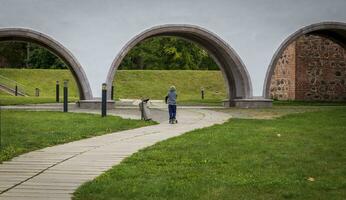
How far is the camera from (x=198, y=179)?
271 inches

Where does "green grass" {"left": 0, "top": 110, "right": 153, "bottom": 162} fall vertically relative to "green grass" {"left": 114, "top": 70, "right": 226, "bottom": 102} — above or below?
below

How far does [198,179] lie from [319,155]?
9.06 ft

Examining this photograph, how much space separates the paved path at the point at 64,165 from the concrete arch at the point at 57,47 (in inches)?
476

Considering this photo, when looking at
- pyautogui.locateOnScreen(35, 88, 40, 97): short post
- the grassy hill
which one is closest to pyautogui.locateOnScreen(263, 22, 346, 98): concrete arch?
the grassy hill

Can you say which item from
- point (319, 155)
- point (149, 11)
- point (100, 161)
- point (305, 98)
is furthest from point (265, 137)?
point (305, 98)

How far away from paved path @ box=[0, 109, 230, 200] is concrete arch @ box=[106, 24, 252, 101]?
1239 centimetres

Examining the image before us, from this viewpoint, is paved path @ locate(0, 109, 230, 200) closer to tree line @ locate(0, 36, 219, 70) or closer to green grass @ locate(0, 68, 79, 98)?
green grass @ locate(0, 68, 79, 98)

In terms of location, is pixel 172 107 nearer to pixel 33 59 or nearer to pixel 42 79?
pixel 42 79

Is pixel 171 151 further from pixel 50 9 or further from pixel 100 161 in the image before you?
pixel 50 9

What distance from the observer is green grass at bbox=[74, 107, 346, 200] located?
6117 millimetres

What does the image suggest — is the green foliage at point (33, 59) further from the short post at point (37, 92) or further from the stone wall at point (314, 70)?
the stone wall at point (314, 70)

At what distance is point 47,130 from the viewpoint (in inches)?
519

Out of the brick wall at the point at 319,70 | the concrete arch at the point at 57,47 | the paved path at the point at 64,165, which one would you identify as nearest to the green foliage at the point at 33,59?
the brick wall at the point at 319,70

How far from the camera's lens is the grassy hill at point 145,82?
4694 cm
